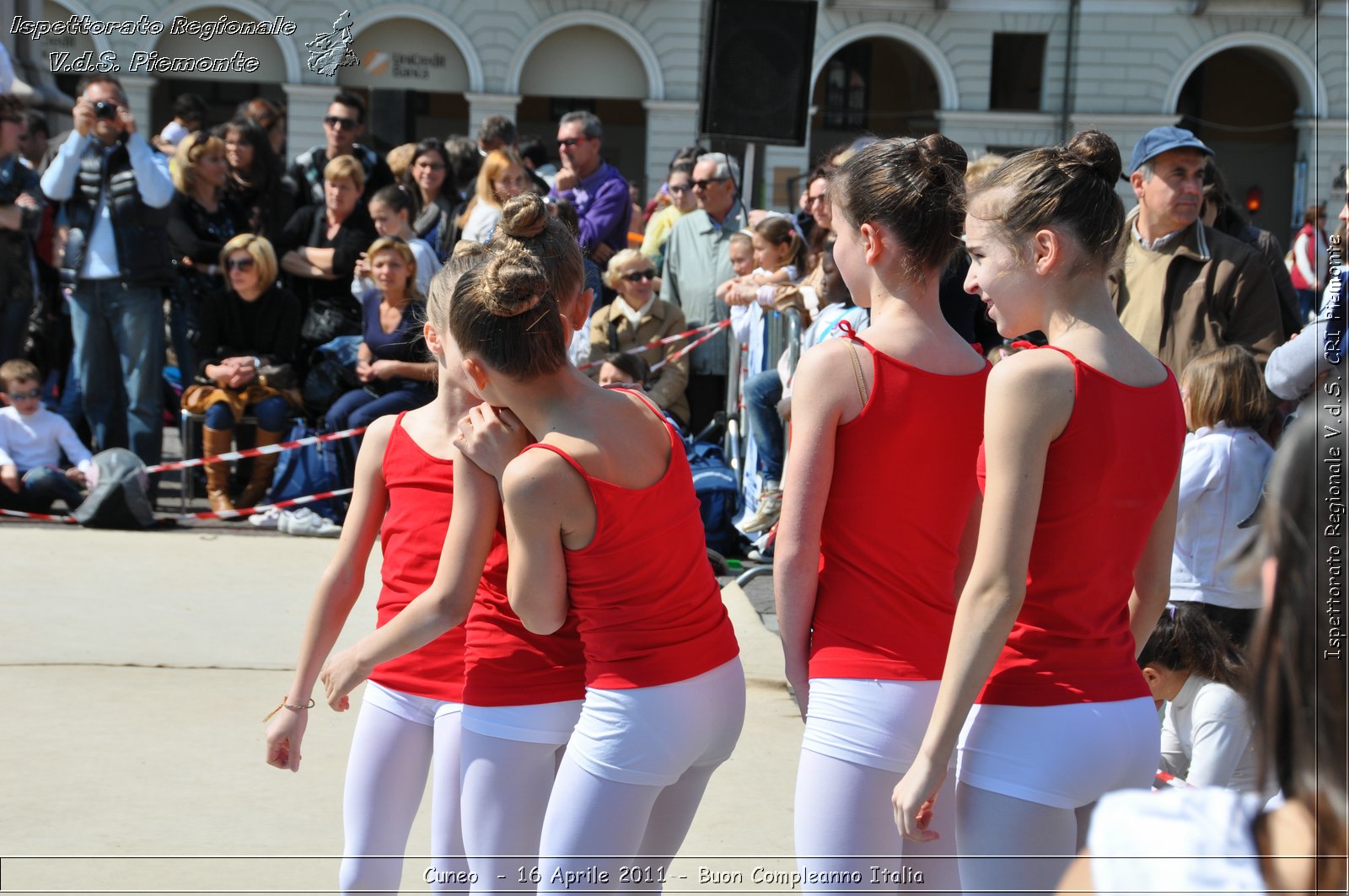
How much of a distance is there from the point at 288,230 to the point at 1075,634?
732cm

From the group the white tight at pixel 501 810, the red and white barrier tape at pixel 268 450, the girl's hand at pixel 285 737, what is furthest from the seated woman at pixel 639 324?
the white tight at pixel 501 810

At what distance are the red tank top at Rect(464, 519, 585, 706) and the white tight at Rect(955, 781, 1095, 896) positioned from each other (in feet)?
2.37

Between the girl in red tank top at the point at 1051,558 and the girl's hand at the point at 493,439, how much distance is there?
31.8 inches

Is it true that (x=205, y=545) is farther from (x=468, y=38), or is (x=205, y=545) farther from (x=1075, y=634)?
(x=468, y=38)

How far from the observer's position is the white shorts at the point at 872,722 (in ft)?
7.22

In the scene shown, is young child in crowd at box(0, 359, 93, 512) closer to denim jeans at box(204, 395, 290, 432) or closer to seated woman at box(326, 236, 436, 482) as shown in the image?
denim jeans at box(204, 395, 290, 432)

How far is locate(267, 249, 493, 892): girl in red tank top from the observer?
98.6 inches

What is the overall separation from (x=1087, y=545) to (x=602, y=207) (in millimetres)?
7266

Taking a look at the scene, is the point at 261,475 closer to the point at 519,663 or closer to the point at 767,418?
the point at 767,418

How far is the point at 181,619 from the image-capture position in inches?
223

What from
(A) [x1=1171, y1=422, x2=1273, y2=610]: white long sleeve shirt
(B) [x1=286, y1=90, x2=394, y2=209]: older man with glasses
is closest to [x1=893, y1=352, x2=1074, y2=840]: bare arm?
(A) [x1=1171, y1=422, x2=1273, y2=610]: white long sleeve shirt

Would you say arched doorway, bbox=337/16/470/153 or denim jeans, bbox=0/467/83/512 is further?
arched doorway, bbox=337/16/470/153

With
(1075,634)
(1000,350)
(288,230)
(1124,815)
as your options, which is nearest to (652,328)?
(288,230)

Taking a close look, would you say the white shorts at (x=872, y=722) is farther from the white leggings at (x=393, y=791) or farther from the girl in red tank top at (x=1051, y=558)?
the white leggings at (x=393, y=791)
